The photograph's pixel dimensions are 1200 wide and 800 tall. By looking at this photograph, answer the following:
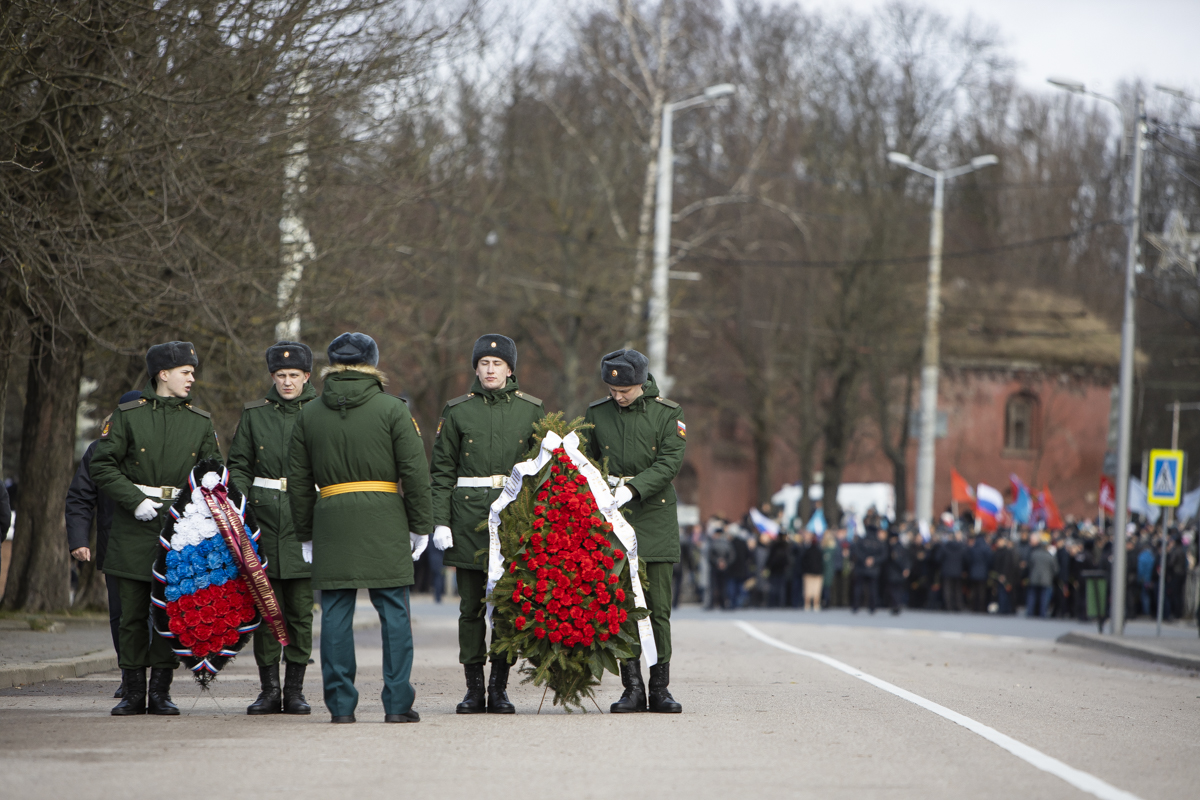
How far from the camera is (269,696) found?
32.4 feet

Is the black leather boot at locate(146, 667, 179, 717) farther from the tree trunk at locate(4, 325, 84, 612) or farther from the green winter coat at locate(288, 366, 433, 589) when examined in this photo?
the tree trunk at locate(4, 325, 84, 612)

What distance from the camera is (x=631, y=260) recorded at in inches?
1393

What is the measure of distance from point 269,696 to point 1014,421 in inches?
2131

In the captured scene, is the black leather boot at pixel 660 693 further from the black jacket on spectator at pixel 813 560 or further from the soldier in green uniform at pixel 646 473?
the black jacket on spectator at pixel 813 560

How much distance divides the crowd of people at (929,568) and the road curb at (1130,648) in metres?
8.00

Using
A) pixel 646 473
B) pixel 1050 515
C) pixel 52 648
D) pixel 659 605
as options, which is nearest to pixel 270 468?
pixel 646 473

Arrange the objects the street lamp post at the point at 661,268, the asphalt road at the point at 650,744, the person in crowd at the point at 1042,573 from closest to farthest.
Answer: the asphalt road at the point at 650,744, the street lamp post at the point at 661,268, the person in crowd at the point at 1042,573

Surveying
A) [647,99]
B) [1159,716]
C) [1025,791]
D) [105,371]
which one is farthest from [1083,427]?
[1025,791]

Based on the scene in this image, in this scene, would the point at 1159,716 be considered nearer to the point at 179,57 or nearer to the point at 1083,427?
the point at 179,57

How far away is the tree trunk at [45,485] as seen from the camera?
18547 millimetres

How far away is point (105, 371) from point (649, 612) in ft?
42.3

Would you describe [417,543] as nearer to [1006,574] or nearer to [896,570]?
[896,570]

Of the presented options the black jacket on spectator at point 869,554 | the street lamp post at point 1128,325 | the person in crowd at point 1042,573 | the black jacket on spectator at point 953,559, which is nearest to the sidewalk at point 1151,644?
the street lamp post at point 1128,325

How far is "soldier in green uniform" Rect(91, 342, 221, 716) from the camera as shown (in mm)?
9727
